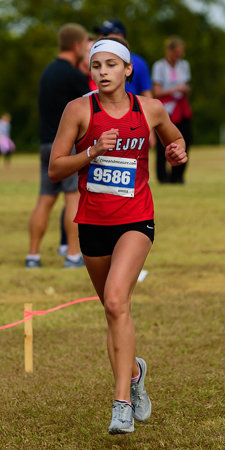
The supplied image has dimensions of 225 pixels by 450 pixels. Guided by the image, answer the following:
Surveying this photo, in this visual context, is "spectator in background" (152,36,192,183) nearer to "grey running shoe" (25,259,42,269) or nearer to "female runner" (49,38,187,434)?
"grey running shoe" (25,259,42,269)

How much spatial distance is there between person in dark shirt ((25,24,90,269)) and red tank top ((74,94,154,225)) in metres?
3.80

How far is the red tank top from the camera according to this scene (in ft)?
12.1

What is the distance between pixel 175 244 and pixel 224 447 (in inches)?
231

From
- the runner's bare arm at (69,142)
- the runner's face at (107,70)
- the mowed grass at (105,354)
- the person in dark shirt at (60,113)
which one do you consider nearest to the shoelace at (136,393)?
the mowed grass at (105,354)

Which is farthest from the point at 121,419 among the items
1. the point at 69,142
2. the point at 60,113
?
the point at 60,113

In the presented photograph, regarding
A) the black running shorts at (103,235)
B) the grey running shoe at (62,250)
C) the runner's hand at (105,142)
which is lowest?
the grey running shoe at (62,250)

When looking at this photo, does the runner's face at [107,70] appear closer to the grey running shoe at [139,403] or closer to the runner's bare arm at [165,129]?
the runner's bare arm at [165,129]

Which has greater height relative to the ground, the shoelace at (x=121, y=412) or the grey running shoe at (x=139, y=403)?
→ the shoelace at (x=121, y=412)

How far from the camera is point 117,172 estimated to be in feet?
12.1

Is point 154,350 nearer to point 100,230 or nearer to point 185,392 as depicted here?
point 185,392

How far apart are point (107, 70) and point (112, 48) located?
0.13m

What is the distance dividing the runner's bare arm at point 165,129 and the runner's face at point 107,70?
0.19 meters

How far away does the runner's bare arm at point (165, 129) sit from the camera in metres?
3.85

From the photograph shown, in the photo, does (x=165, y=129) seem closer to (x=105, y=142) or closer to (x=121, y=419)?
(x=105, y=142)
